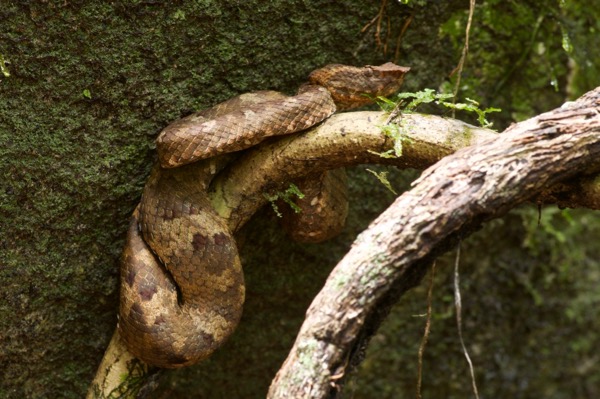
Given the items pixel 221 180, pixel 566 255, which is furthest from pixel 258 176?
pixel 566 255

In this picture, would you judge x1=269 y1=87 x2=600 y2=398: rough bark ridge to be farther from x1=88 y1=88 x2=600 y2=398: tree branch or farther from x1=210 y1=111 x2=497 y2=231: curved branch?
x1=210 y1=111 x2=497 y2=231: curved branch

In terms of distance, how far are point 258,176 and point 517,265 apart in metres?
2.18

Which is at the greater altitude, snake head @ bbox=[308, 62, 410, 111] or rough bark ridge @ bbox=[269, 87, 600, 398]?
snake head @ bbox=[308, 62, 410, 111]

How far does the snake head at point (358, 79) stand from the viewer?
2982 millimetres

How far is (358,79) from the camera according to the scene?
9.84 ft

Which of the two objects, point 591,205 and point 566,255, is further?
point 566,255

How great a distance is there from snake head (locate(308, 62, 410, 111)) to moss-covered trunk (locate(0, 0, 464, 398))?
0.60 feet

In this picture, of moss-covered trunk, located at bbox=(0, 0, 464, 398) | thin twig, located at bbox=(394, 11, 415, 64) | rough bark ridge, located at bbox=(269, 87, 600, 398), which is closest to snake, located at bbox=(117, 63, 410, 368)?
moss-covered trunk, located at bbox=(0, 0, 464, 398)

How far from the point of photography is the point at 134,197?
3055 mm

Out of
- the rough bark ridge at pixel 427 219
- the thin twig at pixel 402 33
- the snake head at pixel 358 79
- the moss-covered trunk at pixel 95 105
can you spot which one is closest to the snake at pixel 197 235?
the snake head at pixel 358 79

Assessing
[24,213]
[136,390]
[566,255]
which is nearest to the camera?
[24,213]

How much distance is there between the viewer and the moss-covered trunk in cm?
272

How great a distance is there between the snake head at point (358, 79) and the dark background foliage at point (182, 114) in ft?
0.60

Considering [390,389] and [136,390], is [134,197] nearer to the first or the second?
[136,390]
